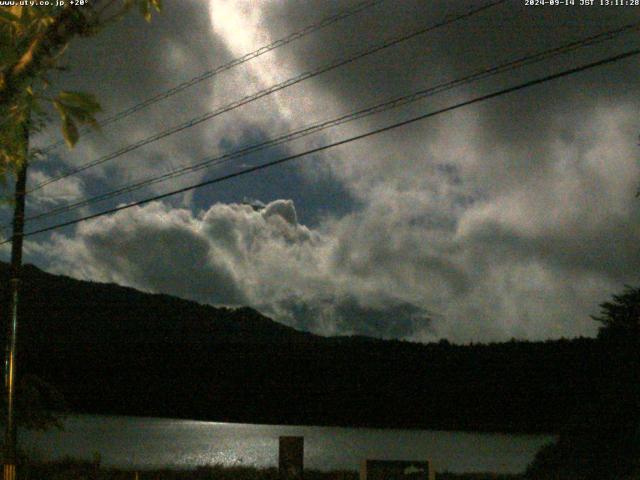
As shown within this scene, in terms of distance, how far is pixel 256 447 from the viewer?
53781 mm

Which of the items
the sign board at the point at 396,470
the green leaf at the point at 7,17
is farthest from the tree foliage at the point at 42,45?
the sign board at the point at 396,470

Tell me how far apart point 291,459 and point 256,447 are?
40.7m

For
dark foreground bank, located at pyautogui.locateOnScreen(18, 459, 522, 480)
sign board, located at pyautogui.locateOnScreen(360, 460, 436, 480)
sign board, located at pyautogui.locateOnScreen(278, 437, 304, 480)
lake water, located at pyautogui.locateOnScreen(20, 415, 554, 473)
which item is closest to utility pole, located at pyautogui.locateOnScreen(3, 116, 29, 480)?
dark foreground bank, located at pyautogui.locateOnScreen(18, 459, 522, 480)

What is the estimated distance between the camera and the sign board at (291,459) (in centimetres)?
1442

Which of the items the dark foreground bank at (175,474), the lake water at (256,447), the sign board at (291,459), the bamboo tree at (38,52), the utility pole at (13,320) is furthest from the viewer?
the lake water at (256,447)

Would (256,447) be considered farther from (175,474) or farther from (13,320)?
(13,320)

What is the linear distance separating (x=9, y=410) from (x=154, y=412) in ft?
264

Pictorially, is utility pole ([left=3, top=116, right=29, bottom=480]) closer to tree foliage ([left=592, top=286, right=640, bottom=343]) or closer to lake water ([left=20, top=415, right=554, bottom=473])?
lake water ([left=20, top=415, right=554, bottom=473])

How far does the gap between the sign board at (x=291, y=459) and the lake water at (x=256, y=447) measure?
31.3 feet

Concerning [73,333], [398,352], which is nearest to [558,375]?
[398,352]

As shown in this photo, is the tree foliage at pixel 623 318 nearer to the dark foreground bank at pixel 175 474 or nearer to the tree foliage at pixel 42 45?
the dark foreground bank at pixel 175 474

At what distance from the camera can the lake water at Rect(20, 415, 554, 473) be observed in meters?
33.5

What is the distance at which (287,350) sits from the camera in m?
115

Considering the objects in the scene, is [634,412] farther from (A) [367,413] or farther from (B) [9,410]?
(A) [367,413]
